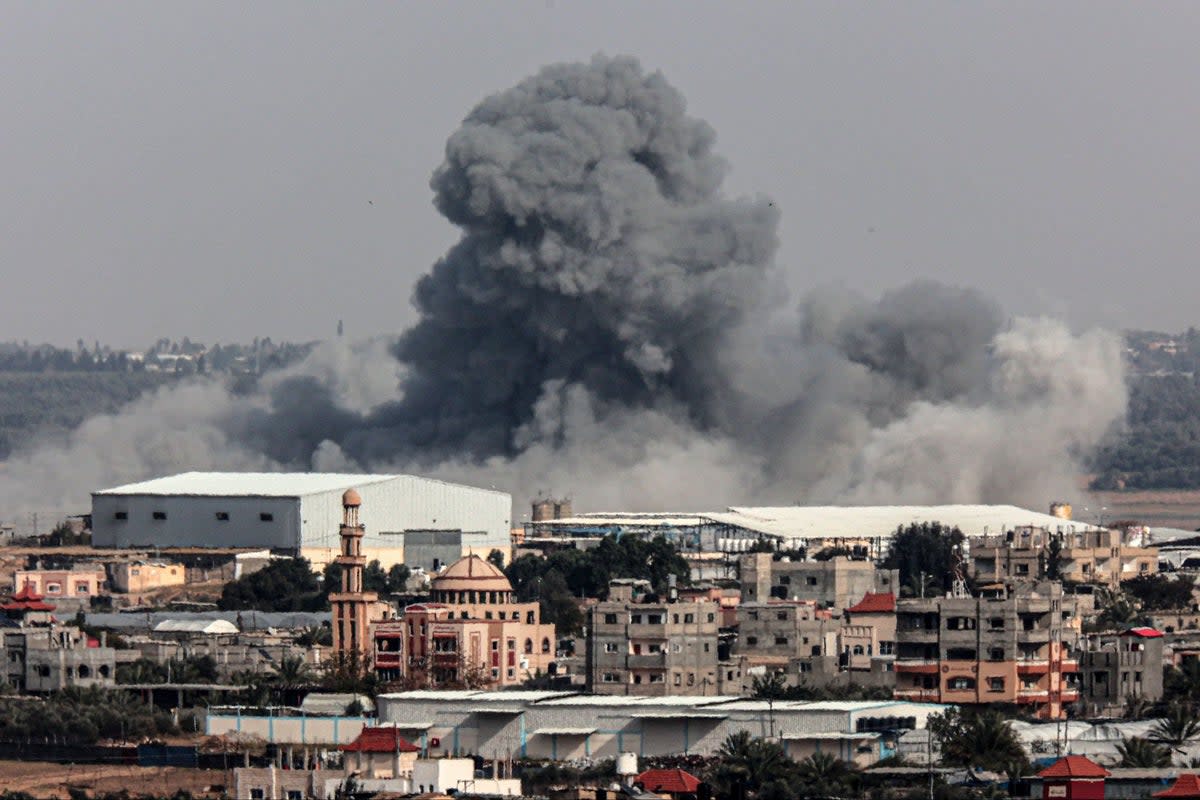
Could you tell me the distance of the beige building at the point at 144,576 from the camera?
90250mm

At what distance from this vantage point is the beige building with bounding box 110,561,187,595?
90.2m

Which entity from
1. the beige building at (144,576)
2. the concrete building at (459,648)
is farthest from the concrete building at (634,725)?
the beige building at (144,576)

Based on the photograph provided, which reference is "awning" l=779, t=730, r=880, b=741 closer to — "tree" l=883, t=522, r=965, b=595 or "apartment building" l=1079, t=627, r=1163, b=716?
"apartment building" l=1079, t=627, r=1163, b=716

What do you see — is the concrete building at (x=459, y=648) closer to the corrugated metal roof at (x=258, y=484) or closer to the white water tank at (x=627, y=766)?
the white water tank at (x=627, y=766)

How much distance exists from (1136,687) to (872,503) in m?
50.6

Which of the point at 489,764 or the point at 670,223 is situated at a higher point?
the point at 670,223

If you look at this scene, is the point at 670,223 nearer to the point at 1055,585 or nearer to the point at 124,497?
the point at 124,497

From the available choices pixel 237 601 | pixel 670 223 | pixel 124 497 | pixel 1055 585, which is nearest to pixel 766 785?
pixel 1055 585

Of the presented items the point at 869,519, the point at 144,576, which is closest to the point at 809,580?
the point at 144,576

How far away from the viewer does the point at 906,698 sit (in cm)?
6056

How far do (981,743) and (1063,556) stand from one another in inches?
1455

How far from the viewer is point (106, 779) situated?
55.9m

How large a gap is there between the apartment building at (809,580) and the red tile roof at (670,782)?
94.1 ft

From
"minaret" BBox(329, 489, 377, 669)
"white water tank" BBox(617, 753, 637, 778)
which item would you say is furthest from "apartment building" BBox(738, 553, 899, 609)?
"white water tank" BBox(617, 753, 637, 778)
